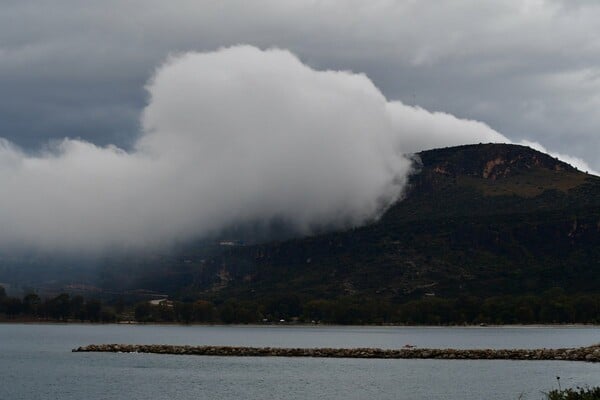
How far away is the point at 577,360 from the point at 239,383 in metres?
52.8

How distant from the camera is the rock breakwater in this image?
13225 centimetres

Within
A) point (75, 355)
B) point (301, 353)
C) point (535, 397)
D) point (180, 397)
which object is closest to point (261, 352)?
point (301, 353)

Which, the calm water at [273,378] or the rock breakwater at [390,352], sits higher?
the rock breakwater at [390,352]

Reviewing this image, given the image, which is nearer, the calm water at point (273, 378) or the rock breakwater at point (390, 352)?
the calm water at point (273, 378)

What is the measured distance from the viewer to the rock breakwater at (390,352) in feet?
434

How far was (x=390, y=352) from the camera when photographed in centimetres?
14575

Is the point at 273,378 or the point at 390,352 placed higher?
the point at 390,352

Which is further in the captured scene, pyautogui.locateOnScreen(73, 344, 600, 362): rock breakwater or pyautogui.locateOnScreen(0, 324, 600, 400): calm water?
pyautogui.locateOnScreen(73, 344, 600, 362): rock breakwater

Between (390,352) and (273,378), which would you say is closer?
(273,378)

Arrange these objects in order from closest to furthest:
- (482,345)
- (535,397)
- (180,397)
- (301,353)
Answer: (535,397) < (180,397) < (301,353) < (482,345)

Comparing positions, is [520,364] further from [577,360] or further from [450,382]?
[450,382]

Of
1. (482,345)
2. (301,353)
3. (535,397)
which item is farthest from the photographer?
(482,345)

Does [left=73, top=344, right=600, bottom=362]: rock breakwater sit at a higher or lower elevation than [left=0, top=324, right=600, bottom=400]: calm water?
higher

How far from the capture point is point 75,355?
5910 inches
